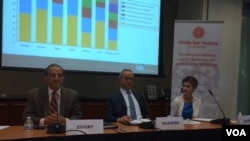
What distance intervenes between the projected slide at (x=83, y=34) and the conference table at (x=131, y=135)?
178 cm

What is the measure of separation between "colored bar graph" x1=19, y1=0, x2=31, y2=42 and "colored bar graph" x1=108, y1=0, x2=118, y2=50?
1092 millimetres

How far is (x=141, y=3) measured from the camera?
5059mm

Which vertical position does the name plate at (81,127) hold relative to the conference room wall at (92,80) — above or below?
below

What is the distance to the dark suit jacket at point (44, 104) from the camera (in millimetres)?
3281

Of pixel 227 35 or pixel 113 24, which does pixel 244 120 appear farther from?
pixel 227 35

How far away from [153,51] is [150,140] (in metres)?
2.62

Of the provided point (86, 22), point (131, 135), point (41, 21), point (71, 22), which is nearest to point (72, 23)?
point (71, 22)

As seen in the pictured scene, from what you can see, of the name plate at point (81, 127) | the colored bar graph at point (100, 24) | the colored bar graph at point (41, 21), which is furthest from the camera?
the colored bar graph at point (100, 24)

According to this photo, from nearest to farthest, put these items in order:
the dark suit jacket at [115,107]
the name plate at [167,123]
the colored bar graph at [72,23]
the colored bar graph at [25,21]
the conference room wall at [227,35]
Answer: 1. the name plate at [167,123]
2. the dark suit jacket at [115,107]
3. the colored bar graph at [25,21]
4. the colored bar graph at [72,23]
5. the conference room wall at [227,35]

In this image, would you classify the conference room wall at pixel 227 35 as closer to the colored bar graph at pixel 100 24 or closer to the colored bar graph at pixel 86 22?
the colored bar graph at pixel 100 24

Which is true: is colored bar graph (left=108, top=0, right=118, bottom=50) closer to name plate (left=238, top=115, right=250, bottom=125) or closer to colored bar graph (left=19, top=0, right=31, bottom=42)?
colored bar graph (left=19, top=0, right=31, bottom=42)

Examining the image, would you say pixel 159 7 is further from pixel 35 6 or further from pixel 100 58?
pixel 35 6

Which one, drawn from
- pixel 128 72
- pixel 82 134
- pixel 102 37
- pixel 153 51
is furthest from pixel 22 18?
pixel 82 134

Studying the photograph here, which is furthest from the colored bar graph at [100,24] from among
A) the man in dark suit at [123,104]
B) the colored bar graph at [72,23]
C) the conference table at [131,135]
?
the conference table at [131,135]
